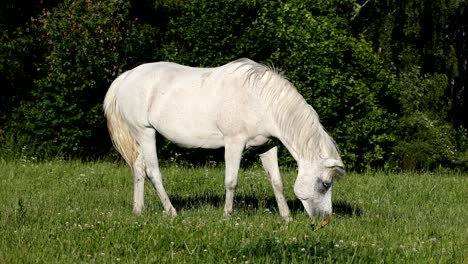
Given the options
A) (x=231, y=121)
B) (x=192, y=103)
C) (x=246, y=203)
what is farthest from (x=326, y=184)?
(x=246, y=203)

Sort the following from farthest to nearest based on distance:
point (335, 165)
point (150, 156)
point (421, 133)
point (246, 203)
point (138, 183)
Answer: point (421, 133), point (246, 203), point (138, 183), point (150, 156), point (335, 165)

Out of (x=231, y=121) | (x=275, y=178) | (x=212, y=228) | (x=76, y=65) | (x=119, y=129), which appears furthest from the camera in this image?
→ (x=76, y=65)

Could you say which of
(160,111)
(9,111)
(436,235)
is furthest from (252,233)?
(9,111)

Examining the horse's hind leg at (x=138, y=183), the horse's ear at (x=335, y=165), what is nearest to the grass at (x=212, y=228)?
the horse's hind leg at (x=138, y=183)

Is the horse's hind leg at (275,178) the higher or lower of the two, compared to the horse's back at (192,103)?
lower

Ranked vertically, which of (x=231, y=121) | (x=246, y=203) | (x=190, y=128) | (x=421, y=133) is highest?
(x=231, y=121)

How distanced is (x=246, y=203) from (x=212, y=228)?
367 centimetres

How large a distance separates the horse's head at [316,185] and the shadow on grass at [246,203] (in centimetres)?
115

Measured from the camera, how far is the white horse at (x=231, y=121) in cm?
872

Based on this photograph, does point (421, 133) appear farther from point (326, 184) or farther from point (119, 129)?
point (326, 184)

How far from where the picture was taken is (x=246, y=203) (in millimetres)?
10805

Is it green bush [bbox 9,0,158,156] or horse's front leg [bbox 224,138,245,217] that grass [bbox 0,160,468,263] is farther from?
green bush [bbox 9,0,158,156]

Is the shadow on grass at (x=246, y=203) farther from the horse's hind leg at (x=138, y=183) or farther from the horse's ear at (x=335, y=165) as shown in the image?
the horse's ear at (x=335, y=165)

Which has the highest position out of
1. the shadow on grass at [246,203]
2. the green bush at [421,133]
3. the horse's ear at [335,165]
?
the horse's ear at [335,165]
